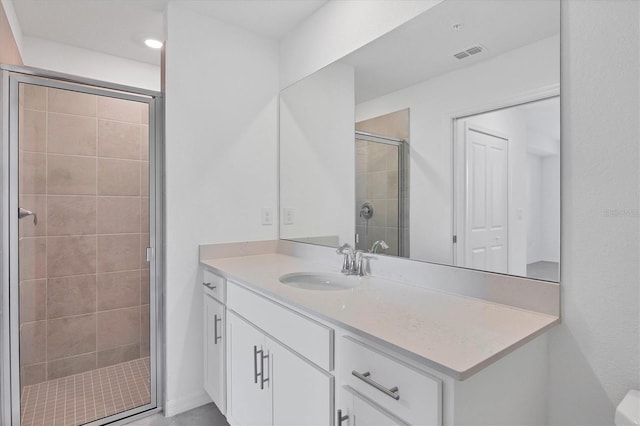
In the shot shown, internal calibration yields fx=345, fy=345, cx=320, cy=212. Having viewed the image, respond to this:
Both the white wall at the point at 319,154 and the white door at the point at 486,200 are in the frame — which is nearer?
the white door at the point at 486,200

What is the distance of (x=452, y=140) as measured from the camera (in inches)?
55.6

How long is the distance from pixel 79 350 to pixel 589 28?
2955 millimetres

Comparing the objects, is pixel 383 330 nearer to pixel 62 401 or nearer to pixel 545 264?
pixel 545 264

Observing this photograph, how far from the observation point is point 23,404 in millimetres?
1770

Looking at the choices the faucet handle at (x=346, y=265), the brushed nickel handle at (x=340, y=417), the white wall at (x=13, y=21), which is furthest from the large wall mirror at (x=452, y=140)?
the white wall at (x=13, y=21)

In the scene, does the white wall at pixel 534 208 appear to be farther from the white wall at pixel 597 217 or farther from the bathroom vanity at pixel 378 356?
the bathroom vanity at pixel 378 356

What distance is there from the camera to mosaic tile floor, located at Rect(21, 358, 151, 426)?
1862mm

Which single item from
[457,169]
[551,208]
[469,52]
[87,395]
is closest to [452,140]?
[457,169]

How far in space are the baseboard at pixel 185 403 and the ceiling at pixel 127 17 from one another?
7.28 feet

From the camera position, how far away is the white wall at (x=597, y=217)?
0.98 meters

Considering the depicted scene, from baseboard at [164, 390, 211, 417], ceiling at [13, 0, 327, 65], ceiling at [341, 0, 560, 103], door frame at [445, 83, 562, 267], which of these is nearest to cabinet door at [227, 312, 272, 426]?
baseboard at [164, 390, 211, 417]

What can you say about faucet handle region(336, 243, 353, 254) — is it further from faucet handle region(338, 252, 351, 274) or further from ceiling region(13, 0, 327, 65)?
ceiling region(13, 0, 327, 65)

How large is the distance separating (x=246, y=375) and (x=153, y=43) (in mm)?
2305

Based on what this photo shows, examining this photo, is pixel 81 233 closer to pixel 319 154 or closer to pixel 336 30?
pixel 319 154
